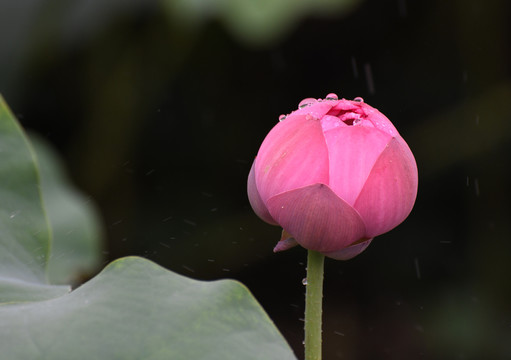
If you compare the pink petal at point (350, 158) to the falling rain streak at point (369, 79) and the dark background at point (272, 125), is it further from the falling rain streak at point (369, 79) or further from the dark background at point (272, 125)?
the falling rain streak at point (369, 79)

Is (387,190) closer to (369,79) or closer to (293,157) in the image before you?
(293,157)

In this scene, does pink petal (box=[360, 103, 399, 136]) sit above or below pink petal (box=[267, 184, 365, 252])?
above

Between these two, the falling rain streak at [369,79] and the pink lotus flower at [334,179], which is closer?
the pink lotus flower at [334,179]

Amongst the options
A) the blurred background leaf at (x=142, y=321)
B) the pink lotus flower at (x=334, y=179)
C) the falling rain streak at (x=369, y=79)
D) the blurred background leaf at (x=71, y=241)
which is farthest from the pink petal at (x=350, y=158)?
the falling rain streak at (x=369, y=79)

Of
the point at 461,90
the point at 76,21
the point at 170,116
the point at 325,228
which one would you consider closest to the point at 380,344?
the point at 461,90

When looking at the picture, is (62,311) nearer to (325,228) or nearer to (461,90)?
(325,228)

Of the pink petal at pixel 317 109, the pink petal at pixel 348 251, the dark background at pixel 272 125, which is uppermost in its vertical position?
the pink petal at pixel 317 109

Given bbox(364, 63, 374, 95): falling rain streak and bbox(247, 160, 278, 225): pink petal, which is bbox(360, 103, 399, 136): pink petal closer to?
bbox(247, 160, 278, 225): pink petal

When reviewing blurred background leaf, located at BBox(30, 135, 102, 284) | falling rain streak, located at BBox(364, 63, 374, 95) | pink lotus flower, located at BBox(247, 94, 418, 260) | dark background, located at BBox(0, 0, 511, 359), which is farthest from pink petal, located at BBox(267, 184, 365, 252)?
falling rain streak, located at BBox(364, 63, 374, 95)
